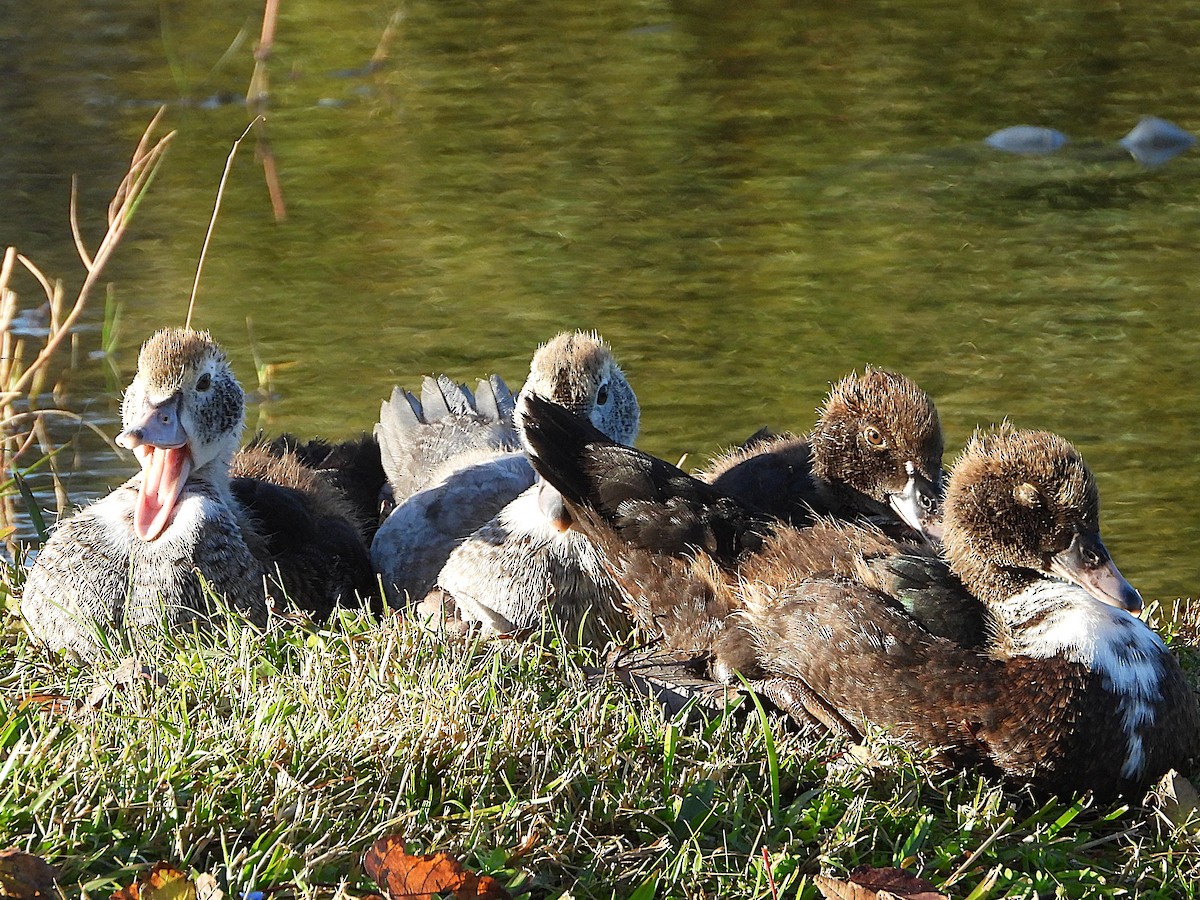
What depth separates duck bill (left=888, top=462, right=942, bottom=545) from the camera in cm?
559

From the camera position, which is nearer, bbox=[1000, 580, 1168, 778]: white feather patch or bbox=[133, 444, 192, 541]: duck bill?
bbox=[1000, 580, 1168, 778]: white feather patch

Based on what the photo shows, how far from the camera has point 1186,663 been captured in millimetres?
5168

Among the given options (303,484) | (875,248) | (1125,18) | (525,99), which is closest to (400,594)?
(303,484)

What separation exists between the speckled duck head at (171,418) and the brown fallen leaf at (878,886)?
7.96 ft

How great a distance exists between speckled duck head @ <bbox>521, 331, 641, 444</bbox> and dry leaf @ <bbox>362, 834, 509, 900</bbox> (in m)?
2.30

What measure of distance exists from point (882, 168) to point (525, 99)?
2988 mm

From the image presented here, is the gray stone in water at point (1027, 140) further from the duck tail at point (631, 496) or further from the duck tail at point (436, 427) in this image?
the duck tail at point (631, 496)

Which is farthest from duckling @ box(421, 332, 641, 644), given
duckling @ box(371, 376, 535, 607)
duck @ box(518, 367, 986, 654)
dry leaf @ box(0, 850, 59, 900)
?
dry leaf @ box(0, 850, 59, 900)

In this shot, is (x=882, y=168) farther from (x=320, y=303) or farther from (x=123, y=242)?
(x=123, y=242)

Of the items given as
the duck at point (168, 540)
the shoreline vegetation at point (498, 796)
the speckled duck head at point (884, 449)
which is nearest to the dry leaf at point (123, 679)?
the shoreline vegetation at point (498, 796)

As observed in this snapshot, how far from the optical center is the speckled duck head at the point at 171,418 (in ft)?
17.0

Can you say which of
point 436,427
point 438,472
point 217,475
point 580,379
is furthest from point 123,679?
point 436,427

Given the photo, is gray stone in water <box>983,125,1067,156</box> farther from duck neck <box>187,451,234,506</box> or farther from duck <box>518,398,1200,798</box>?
duck neck <box>187,451,234,506</box>

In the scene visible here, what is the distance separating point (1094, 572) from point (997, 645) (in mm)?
306
